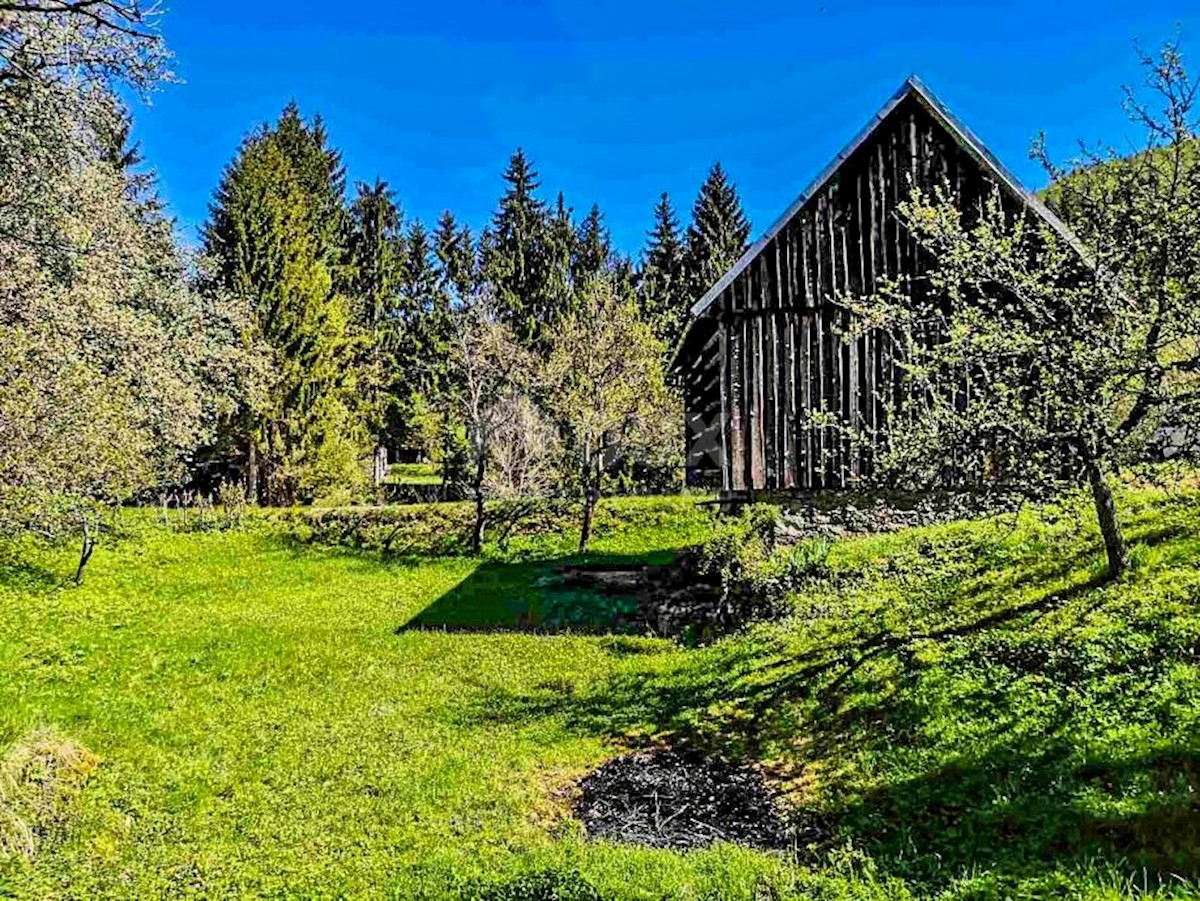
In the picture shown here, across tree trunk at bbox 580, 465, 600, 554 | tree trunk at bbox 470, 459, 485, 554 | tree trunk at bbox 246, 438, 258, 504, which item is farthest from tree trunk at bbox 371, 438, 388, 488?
tree trunk at bbox 580, 465, 600, 554

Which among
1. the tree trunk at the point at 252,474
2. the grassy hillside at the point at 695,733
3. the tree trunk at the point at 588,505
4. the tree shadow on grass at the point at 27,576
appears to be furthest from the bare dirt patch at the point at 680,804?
the tree trunk at the point at 252,474

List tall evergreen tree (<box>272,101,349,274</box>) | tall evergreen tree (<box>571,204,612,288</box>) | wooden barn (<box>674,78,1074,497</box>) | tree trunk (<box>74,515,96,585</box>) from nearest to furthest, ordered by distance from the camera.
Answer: wooden barn (<box>674,78,1074,497</box>) → tree trunk (<box>74,515,96,585</box>) → tall evergreen tree (<box>272,101,349,274</box>) → tall evergreen tree (<box>571,204,612,288</box>)

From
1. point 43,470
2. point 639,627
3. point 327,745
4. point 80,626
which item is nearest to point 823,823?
point 327,745

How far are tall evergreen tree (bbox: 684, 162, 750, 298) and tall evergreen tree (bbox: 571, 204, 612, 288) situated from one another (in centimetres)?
659

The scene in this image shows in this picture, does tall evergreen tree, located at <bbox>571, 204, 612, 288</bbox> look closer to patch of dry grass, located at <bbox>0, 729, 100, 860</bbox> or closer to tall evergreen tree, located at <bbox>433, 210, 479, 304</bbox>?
tall evergreen tree, located at <bbox>433, 210, 479, 304</bbox>

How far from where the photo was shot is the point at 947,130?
13.6m

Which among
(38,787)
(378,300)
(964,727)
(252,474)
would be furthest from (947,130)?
(378,300)

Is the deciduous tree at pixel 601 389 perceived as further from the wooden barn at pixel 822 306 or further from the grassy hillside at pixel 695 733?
the grassy hillside at pixel 695 733

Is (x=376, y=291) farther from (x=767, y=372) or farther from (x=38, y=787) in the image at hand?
(x=38, y=787)

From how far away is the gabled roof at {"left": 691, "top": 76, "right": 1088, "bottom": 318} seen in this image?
42.5 feet

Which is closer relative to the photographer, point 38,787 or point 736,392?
point 38,787

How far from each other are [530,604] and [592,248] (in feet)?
135

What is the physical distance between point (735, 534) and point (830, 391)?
3.04 m

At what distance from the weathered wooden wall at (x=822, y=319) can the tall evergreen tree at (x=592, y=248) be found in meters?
39.6
